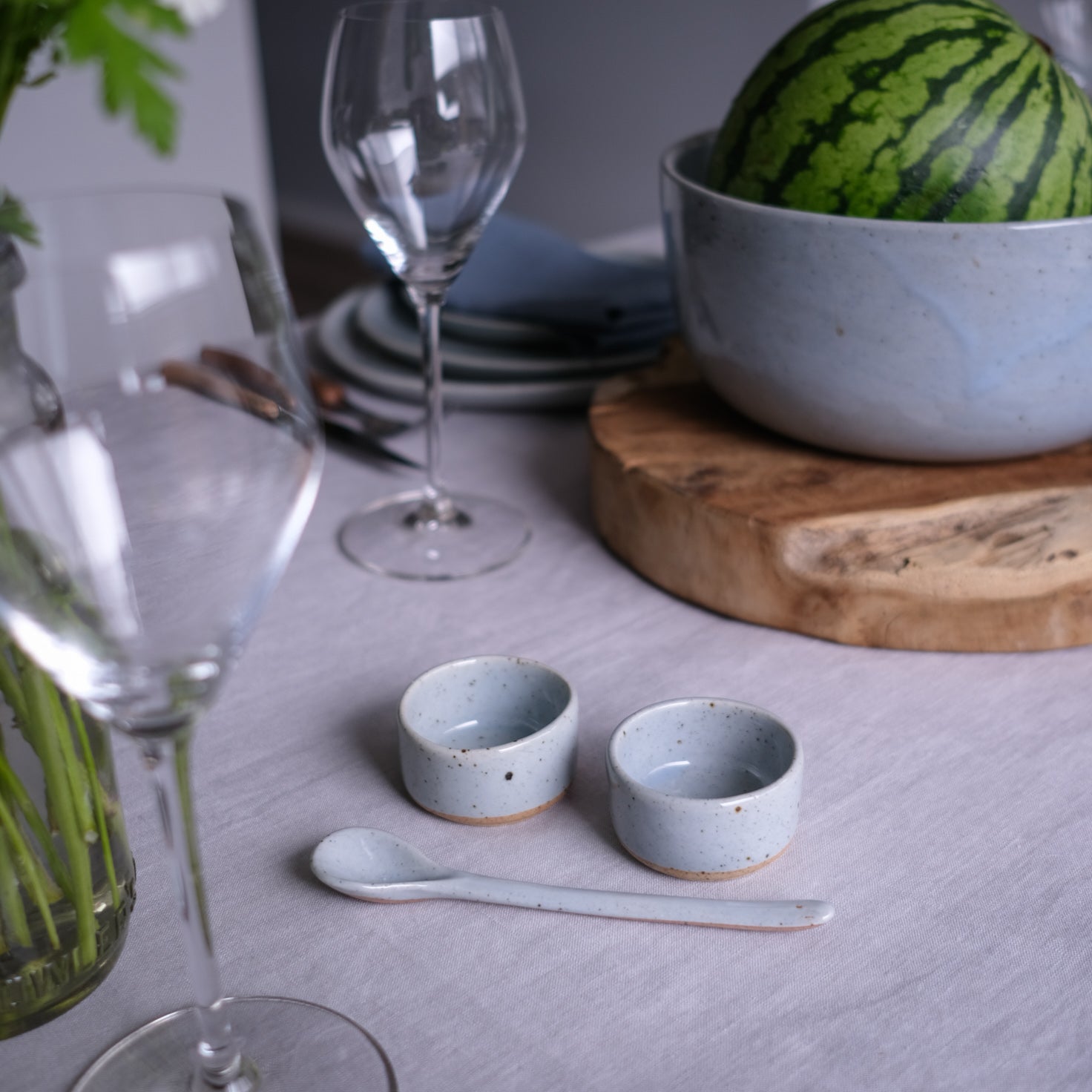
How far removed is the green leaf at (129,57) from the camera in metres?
0.29

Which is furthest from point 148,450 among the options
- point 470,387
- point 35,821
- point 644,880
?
point 470,387

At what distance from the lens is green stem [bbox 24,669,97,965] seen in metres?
0.42

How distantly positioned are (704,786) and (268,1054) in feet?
0.69

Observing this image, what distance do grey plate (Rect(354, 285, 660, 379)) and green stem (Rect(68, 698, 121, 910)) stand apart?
549mm

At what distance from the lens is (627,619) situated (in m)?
0.70

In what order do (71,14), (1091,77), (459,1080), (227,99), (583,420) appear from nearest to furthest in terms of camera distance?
1. (71,14)
2. (459,1080)
3. (583,420)
4. (1091,77)
5. (227,99)

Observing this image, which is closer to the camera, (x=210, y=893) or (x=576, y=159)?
(x=210, y=893)

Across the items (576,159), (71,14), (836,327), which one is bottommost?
(576,159)

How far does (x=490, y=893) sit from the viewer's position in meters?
0.48

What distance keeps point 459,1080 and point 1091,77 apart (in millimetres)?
1098

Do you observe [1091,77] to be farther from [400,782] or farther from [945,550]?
[400,782]

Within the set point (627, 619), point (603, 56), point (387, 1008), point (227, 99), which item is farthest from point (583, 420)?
point (603, 56)

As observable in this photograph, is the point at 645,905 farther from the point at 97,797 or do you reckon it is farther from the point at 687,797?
the point at 97,797

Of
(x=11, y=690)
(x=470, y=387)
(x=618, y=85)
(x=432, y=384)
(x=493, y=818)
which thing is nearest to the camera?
(x=11, y=690)
